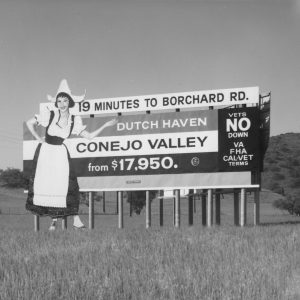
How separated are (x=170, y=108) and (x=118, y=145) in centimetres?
277

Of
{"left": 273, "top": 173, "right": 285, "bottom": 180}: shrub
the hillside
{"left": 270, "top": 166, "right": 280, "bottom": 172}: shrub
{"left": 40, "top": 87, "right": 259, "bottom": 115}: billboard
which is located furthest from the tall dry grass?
{"left": 270, "top": 166, "right": 280, "bottom": 172}: shrub

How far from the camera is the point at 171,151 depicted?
24828 mm

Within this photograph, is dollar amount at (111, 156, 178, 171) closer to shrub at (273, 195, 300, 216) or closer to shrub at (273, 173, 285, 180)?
shrub at (273, 195, 300, 216)

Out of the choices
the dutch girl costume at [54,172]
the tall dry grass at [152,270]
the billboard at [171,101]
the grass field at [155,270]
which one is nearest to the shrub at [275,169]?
the dutch girl costume at [54,172]

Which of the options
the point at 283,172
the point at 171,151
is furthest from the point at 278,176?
the point at 171,151

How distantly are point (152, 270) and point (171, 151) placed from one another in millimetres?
15163

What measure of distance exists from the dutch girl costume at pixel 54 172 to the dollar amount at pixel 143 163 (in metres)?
2.20

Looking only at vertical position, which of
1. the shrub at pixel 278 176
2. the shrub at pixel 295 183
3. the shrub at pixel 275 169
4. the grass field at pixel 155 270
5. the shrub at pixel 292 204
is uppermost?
the shrub at pixel 275 169

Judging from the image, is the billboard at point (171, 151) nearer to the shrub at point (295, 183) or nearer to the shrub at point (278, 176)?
the shrub at point (295, 183)

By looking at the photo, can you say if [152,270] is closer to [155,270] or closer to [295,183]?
[155,270]

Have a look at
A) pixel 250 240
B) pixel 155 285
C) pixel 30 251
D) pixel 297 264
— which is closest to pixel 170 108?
pixel 250 240

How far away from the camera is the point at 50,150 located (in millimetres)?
26641

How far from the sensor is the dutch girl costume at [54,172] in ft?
86.9

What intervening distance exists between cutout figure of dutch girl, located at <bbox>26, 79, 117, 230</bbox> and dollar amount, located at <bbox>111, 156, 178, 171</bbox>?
5.83ft
